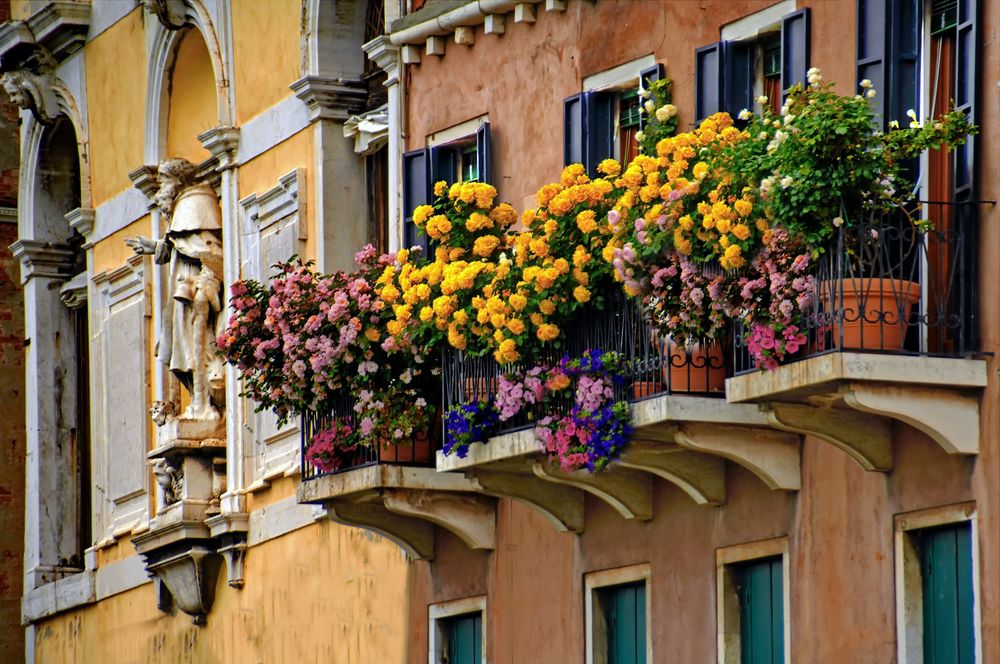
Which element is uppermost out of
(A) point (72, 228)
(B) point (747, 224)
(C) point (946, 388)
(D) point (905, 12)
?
(A) point (72, 228)

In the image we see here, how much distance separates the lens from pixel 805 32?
52.2 feet

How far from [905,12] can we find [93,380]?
42.7 ft

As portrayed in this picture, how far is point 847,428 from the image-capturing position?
15.0 metres

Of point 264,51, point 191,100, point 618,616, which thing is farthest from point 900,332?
point 191,100

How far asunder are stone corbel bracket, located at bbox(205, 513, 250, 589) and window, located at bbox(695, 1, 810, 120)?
7.20 meters

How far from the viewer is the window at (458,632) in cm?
1945

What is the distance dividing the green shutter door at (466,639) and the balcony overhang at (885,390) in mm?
5082

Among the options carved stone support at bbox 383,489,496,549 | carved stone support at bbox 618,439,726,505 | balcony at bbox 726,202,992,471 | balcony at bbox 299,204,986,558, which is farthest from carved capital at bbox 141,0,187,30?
balcony at bbox 726,202,992,471

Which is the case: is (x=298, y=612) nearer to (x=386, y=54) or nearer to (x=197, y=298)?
(x=197, y=298)

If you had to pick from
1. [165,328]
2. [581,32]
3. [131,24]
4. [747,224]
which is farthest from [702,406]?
[131,24]

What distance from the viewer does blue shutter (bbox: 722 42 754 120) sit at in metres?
16.6

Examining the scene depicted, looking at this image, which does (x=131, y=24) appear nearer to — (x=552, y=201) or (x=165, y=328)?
(x=165, y=328)

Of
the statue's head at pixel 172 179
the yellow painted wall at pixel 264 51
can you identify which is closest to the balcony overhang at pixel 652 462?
the yellow painted wall at pixel 264 51

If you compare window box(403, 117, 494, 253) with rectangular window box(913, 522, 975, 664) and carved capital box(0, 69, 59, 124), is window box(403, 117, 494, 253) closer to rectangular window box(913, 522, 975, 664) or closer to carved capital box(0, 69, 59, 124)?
rectangular window box(913, 522, 975, 664)
